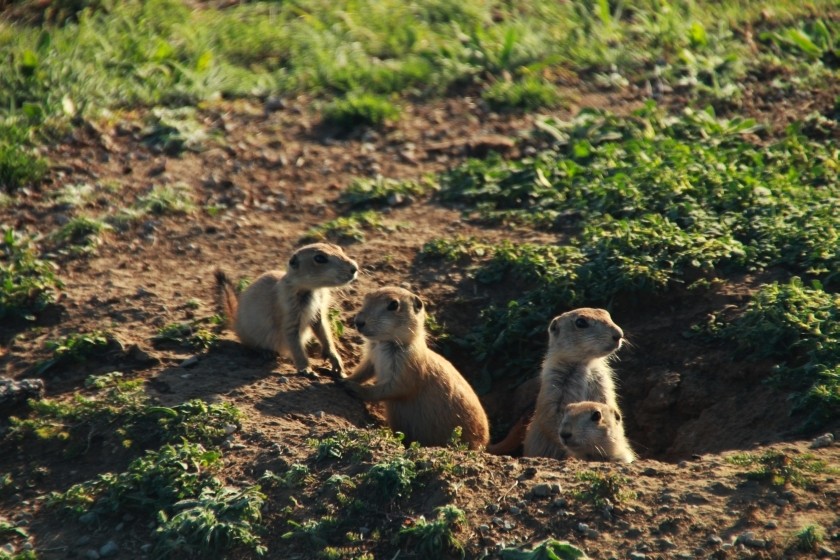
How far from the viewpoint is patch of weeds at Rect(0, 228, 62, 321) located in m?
8.09

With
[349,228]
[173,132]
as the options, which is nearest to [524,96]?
[349,228]

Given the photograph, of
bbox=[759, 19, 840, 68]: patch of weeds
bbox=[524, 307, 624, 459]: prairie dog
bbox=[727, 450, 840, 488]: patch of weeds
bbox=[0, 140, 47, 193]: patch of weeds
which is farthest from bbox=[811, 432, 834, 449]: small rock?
bbox=[0, 140, 47, 193]: patch of weeds

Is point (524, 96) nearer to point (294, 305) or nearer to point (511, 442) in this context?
point (294, 305)

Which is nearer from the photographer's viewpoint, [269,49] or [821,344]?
[821,344]

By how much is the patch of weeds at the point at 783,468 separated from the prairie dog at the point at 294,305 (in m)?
3.00

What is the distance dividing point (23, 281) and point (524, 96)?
211 inches

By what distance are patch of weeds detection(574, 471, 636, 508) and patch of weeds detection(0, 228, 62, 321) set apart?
4296mm

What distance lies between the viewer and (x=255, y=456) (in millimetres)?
6312

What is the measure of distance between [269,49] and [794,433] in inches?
311

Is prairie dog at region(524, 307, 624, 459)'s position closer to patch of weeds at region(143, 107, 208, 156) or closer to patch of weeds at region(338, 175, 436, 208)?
patch of weeds at region(338, 175, 436, 208)

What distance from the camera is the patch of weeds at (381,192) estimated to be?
9828 mm

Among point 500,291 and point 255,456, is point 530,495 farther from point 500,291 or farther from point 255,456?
point 500,291

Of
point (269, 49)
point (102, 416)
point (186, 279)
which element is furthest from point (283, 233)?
point (269, 49)

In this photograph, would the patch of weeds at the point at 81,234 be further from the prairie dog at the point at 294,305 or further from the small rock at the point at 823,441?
the small rock at the point at 823,441
